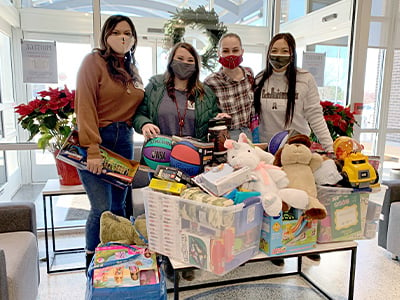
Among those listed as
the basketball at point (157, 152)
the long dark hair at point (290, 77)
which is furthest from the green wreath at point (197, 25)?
the basketball at point (157, 152)

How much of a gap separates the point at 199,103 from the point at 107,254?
34.6 inches

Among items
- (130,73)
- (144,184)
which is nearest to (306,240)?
(130,73)

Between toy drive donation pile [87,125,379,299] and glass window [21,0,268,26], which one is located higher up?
glass window [21,0,268,26]

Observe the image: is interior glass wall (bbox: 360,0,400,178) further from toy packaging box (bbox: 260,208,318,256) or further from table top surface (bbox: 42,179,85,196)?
table top surface (bbox: 42,179,85,196)

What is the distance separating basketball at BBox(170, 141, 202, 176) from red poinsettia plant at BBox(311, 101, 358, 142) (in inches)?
55.7

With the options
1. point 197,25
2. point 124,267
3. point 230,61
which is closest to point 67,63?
point 197,25

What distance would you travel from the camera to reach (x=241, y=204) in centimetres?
115

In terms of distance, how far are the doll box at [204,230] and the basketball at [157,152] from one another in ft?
0.74

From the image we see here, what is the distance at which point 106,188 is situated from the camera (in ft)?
6.22

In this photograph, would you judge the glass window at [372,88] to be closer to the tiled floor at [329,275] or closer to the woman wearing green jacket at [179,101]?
the tiled floor at [329,275]

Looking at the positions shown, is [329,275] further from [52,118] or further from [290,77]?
[52,118]

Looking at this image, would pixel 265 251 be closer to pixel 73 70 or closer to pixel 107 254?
pixel 107 254

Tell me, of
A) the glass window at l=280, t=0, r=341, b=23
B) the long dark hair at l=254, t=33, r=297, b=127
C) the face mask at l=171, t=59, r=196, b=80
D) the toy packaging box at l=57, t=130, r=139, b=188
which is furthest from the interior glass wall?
the toy packaging box at l=57, t=130, r=139, b=188

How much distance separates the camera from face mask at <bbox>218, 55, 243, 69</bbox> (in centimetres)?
187
